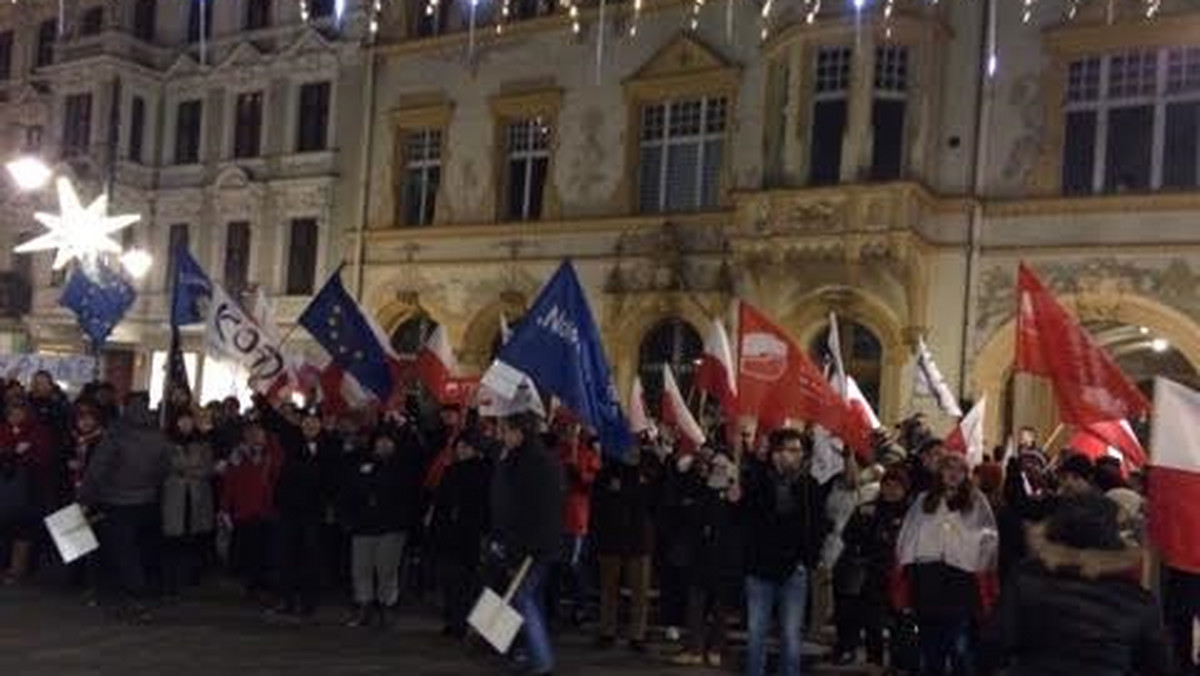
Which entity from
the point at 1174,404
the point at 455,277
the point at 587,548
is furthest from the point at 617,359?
the point at 1174,404

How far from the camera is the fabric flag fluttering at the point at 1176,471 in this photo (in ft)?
28.1

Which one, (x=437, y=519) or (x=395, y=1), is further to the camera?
(x=395, y=1)

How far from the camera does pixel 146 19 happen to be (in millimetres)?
34781

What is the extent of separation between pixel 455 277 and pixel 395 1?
19.3 ft

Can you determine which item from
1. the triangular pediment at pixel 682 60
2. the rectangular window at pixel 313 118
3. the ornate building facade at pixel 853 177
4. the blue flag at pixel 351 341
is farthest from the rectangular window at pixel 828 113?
the rectangular window at pixel 313 118

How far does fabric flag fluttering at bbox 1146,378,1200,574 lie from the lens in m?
8.57

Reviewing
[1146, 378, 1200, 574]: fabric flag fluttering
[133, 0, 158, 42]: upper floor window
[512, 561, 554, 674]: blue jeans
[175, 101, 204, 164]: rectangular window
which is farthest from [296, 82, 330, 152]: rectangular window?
[1146, 378, 1200, 574]: fabric flag fluttering

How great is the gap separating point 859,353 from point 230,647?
14.2 metres

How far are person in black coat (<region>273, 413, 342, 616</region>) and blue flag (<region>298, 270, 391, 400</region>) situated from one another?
235 centimetres

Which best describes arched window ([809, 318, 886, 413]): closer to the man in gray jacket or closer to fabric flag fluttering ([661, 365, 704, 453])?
fabric flag fluttering ([661, 365, 704, 453])

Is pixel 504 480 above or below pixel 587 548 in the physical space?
above

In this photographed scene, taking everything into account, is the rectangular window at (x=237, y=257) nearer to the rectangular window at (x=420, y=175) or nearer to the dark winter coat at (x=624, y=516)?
the rectangular window at (x=420, y=175)

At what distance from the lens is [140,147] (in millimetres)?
33969

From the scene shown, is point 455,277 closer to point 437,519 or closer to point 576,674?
point 437,519
